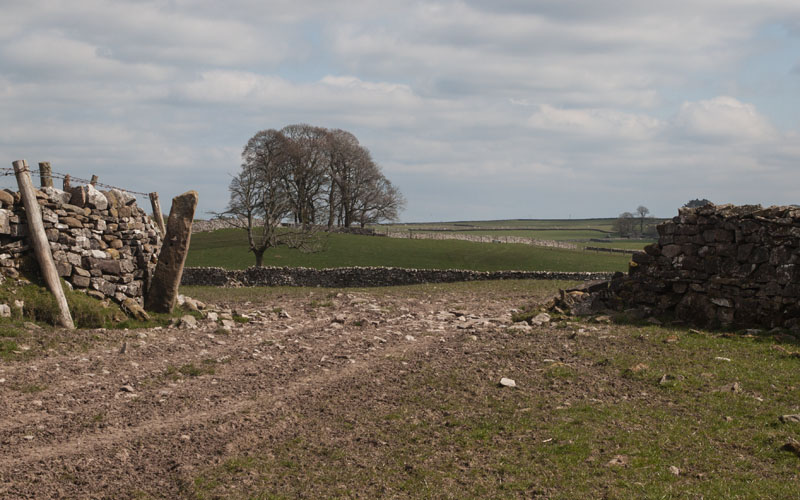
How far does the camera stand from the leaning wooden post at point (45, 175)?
Answer: 60.4 ft

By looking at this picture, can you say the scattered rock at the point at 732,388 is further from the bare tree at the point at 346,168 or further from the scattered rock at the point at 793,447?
the bare tree at the point at 346,168

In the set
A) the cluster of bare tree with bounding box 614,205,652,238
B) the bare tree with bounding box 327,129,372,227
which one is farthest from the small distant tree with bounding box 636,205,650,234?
the bare tree with bounding box 327,129,372,227

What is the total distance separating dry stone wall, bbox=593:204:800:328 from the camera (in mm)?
16328

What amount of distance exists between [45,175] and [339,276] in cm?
2295

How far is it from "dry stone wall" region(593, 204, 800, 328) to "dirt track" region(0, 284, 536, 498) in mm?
5173

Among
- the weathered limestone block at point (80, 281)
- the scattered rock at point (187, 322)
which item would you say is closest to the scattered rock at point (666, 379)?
→ the scattered rock at point (187, 322)

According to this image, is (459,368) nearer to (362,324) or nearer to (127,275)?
(362,324)

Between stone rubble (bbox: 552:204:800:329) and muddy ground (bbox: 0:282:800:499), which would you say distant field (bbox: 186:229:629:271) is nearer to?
stone rubble (bbox: 552:204:800:329)

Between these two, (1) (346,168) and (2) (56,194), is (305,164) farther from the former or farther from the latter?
(2) (56,194)

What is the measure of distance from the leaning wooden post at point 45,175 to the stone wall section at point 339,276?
2029 centimetres

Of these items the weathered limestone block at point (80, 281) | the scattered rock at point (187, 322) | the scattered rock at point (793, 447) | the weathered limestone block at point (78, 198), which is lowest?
the scattered rock at point (793, 447)

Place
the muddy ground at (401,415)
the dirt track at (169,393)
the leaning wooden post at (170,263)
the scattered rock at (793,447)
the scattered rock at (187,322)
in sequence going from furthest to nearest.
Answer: the leaning wooden post at (170,263) < the scattered rock at (187,322) < the scattered rock at (793,447) < the dirt track at (169,393) < the muddy ground at (401,415)

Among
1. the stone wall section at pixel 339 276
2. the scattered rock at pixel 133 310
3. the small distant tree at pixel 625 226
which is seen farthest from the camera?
the small distant tree at pixel 625 226

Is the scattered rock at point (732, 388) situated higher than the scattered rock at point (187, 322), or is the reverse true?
the scattered rock at point (187, 322)
